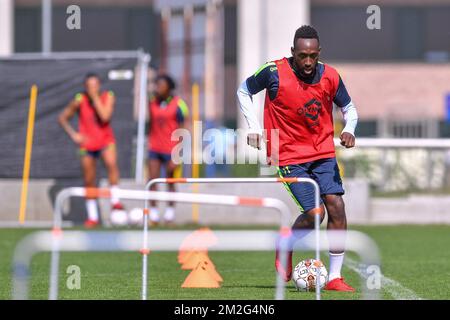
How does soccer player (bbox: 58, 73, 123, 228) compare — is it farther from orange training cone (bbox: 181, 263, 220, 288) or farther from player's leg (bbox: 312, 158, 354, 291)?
player's leg (bbox: 312, 158, 354, 291)

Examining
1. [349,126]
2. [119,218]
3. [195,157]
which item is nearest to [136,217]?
[119,218]

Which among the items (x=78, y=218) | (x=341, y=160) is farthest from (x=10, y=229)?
(x=341, y=160)

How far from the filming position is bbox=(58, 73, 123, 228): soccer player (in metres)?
18.9

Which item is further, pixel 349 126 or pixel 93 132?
pixel 93 132

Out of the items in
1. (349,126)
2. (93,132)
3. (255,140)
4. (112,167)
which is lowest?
(112,167)

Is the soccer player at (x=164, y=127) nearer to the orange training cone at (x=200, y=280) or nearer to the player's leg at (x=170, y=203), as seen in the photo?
the player's leg at (x=170, y=203)

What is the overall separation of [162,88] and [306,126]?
9.19m

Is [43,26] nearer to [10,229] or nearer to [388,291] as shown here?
[10,229]

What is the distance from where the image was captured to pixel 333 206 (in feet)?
33.4

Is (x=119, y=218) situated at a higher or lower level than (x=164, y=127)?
lower

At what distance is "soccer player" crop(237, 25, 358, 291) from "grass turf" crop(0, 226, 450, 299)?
2.07 ft

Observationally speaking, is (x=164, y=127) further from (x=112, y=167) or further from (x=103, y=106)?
(x=112, y=167)

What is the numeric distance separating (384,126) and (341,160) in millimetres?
17660

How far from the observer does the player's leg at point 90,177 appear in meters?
18.8
